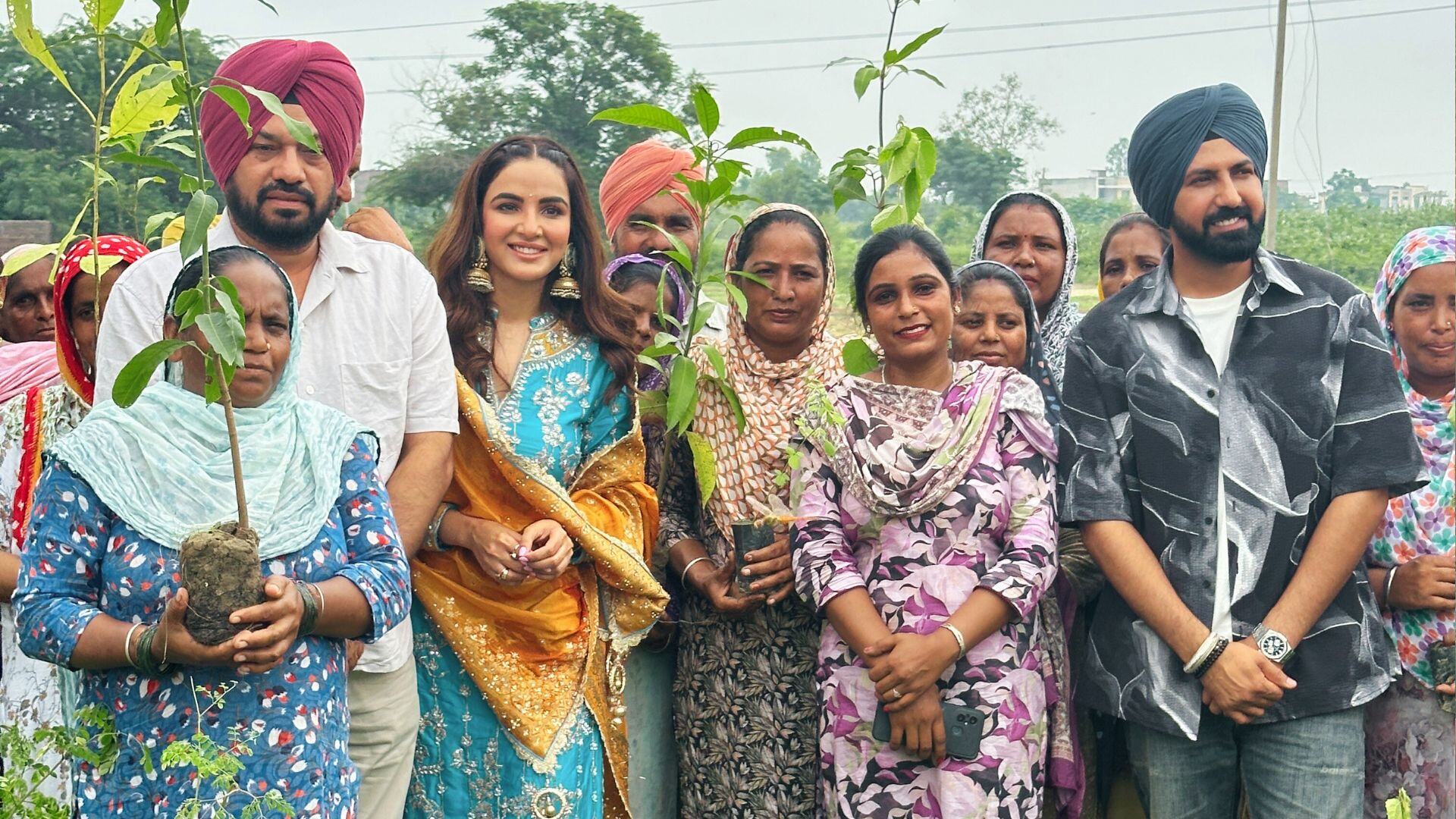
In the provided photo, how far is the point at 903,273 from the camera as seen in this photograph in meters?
3.50

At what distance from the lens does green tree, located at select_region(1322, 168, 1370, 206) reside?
21641 mm

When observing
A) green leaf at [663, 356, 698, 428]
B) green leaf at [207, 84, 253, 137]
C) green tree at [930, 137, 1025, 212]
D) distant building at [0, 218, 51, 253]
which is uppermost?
green tree at [930, 137, 1025, 212]

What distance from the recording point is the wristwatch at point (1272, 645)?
312 centimetres

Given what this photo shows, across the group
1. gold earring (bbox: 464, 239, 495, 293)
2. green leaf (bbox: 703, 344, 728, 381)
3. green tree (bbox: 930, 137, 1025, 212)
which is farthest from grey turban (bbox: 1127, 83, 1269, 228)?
Result: green tree (bbox: 930, 137, 1025, 212)

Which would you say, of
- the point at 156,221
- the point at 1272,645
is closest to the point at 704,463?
the point at 1272,645

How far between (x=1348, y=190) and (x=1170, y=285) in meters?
20.9

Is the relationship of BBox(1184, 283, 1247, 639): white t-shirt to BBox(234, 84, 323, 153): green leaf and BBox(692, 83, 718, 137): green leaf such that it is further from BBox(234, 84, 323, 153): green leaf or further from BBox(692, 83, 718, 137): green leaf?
BBox(234, 84, 323, 153): green leaf

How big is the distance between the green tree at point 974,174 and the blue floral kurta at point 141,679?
2289 centimetres

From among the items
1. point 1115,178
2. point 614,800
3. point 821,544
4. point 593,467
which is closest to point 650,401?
point 593,467

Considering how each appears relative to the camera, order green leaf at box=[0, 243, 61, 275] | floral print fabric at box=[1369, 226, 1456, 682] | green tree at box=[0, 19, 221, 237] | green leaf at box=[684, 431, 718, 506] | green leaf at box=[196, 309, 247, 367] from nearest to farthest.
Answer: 1. green leaf at box=[196, 309, 247, 367]
2. floral print fabric at box=[1369, 226, 1456, 682]
3. green leaf at box=[684, 431, 718, 506]
4. green leaf at box=[0, 243, 61, 275]
5. green tree at box=[0, 19, 221, 237]

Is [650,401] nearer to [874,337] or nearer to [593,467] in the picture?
[593,467]

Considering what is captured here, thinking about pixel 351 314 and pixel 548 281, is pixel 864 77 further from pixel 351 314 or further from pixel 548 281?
pixel 351 314

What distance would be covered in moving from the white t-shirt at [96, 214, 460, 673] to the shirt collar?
171 centimetres

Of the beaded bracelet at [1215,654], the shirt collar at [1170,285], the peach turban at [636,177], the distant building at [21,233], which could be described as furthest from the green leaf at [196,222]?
the distant building at [21,233]
